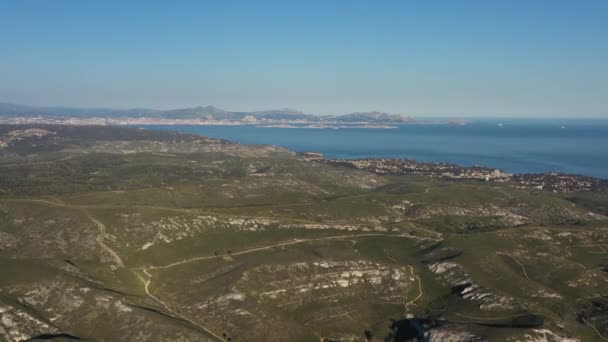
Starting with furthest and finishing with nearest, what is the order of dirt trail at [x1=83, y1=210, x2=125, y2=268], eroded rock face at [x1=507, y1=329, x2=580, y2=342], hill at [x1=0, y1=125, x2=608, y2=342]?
1. dirt trail at [x1=83, y1=210, x2=125, y2=268]
2. hill at [x1=0, y1=125, x2=608, y2=342]
3. eroded rock face at [x1=507, y1=329, x2=580, y2=342]

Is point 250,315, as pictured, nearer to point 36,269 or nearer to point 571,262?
point 36,269

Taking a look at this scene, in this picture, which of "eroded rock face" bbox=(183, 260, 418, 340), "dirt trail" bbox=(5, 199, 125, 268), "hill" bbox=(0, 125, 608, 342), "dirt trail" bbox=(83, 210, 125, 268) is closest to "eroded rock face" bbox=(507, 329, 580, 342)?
"hill" bbox=(0, 125, 608, 342)

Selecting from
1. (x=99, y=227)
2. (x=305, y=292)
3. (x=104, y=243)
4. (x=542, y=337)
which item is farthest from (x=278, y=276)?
(x=542, y=337)

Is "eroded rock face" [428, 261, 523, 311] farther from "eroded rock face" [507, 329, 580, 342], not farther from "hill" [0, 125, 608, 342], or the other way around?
"eroded rock face" [507, 329, 580, 342]

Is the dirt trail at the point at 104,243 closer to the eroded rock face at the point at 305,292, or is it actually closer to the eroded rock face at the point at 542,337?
the eroded rock face at the point at 305,292

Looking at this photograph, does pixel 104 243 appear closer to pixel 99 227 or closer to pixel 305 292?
pixel 99 227

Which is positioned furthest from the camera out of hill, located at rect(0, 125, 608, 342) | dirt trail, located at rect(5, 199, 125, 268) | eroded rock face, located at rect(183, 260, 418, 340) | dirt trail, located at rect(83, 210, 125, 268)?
dirt trail, located at rect(5, 199, 125, 268)

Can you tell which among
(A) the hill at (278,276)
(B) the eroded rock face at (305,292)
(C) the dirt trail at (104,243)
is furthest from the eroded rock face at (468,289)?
(C) the dirt trail at (104,243)

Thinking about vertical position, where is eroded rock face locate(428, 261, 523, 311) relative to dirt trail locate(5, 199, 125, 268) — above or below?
below
